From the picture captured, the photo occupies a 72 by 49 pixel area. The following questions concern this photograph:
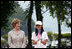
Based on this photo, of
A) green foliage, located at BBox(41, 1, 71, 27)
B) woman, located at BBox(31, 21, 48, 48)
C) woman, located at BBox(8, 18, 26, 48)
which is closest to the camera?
woman, located at BBox(8, 18, 26, 48)

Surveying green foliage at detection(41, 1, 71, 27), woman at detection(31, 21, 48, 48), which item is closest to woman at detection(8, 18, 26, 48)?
woman at detection(31, 21, 48, 48)

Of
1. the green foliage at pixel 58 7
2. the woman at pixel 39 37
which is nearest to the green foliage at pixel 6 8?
the green foliage at pixel 58 7

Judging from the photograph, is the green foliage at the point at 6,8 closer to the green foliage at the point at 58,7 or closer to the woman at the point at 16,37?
the green foliage at the point at 58,7

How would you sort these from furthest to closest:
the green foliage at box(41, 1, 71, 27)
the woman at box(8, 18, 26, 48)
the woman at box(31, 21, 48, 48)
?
the green foliage at box(41, 1, 71, 27)
the woman at box(31, 21, 48, 48)
the woman at box(8, 18, 26, 48)

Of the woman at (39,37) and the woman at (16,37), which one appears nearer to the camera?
the woman at (16,37)

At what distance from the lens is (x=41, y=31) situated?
18.7ft

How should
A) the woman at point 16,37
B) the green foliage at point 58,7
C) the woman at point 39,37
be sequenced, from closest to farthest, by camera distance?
the woman at point 16,37 → the woman at point 39,37 → the green foliage at point 58,7

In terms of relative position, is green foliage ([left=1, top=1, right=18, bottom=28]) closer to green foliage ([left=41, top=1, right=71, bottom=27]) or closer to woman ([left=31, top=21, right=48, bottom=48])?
green foliage ([left=41, top=1, right=71, bottom=27])

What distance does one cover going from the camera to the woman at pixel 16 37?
5445 millimetres

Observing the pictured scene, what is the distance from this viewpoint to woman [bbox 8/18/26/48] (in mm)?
5445

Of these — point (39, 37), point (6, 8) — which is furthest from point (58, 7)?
point (39, 37)

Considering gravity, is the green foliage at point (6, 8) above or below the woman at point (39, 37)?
below

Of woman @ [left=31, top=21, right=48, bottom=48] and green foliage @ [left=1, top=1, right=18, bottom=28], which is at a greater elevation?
woman @ [left=31, top=21, right=48, bottom=48]

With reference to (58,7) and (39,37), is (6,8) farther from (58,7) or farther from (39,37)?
(39,37)
